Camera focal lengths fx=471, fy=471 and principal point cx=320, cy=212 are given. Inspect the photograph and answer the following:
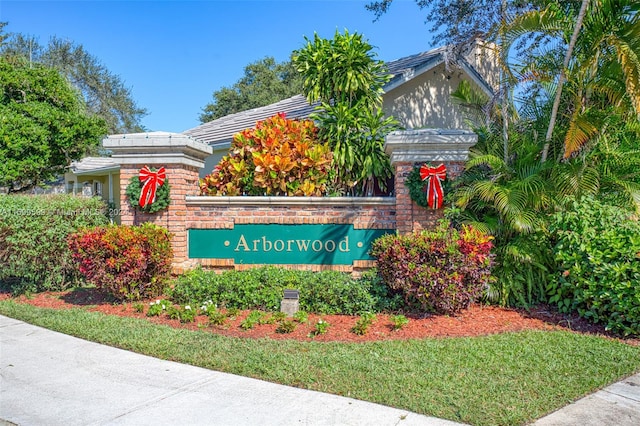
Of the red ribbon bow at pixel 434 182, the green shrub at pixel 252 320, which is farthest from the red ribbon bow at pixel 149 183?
the red ribbon bow at pixel 434 182

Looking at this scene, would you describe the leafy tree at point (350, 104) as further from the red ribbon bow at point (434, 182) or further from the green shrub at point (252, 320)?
Answer: the green shrub at point (252, 320)

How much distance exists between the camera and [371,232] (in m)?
7.98

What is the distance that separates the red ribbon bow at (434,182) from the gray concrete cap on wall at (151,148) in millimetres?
4057

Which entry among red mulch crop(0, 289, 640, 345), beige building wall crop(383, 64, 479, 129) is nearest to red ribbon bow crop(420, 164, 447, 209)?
red mulch crop(0, 289, 640, 345)

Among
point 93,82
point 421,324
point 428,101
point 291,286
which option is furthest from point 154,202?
point 93,82

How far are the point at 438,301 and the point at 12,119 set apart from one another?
1257 centimetres

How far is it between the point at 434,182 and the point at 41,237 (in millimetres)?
6411

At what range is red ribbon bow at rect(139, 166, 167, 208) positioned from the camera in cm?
798

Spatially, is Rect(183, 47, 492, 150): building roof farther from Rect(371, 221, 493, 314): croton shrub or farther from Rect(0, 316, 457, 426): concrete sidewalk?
Rect(0, 316, 457, 426): concrete sidewalk

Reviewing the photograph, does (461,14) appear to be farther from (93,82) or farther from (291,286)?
(93,82)

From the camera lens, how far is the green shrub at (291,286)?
6.73 meters

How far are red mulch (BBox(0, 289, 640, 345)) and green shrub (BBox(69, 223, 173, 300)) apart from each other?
307mm

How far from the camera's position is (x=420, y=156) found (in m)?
7.68

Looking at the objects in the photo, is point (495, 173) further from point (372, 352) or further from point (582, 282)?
point (372, 352)
